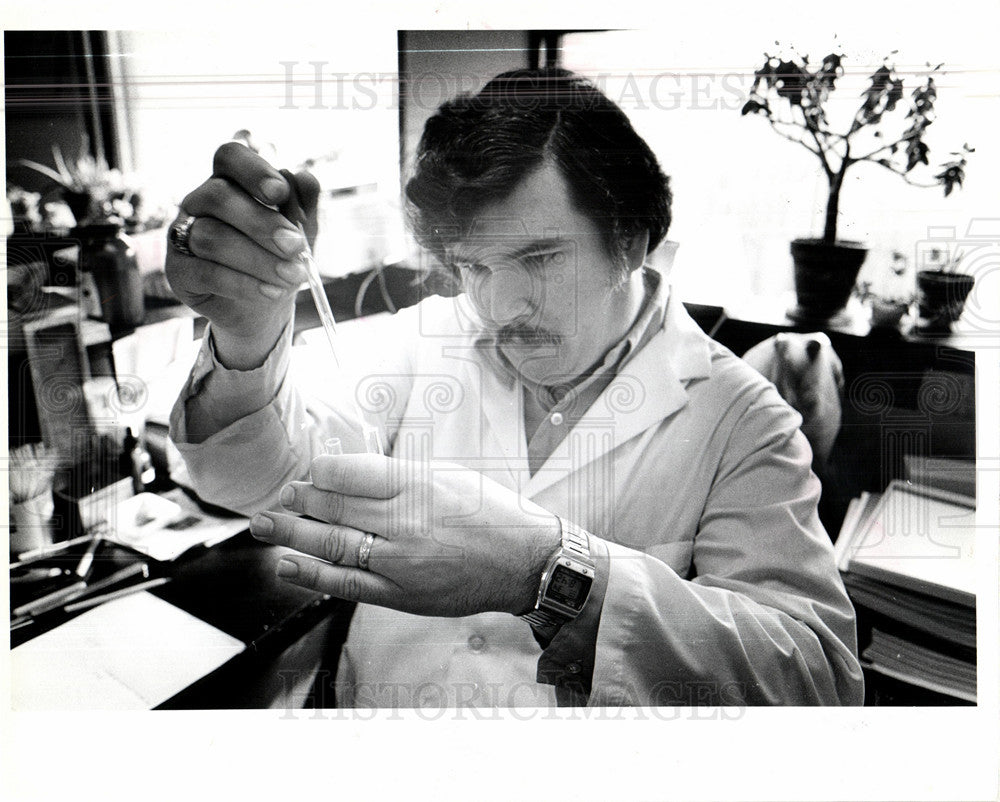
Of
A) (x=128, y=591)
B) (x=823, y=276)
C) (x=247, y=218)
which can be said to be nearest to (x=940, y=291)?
(x=823, y=276)

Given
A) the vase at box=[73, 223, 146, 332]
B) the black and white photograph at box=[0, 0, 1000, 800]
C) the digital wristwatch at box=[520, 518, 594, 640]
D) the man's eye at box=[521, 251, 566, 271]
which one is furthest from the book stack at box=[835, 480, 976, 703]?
the vase at box=[73, 223, 146, 332]

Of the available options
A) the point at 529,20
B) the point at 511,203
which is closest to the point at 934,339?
the point at 511,203

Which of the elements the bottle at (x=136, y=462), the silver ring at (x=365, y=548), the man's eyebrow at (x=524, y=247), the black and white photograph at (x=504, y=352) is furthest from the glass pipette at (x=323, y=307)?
the bottle at (x=136, y=462)

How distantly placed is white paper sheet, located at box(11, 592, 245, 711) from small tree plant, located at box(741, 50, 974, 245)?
1.31 m

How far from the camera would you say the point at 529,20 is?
144 cm

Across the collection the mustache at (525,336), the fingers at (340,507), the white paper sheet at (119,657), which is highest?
the mustache at (525,336)

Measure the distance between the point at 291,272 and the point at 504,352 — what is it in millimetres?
382

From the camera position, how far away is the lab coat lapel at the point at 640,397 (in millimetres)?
1448

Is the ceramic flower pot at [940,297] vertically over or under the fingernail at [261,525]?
over

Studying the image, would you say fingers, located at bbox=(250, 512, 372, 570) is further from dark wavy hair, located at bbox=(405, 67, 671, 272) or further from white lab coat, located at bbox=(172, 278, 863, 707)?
dark wavy hair, located at bbox=(405, 67, 671, 272)

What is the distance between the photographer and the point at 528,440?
1.46 metres

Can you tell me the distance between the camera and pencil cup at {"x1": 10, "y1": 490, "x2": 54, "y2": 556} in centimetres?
149

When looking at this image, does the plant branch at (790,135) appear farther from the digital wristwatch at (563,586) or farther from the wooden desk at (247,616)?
the wooden desk at (247,616)

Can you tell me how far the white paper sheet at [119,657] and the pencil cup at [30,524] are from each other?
6.0 inches
